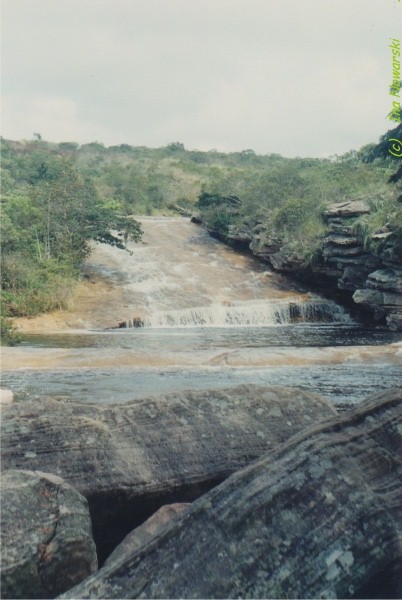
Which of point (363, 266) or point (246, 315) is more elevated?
point (363, 266)

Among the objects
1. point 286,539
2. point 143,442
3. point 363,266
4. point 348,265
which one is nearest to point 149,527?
point 143,442

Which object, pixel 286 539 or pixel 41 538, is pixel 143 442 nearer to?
pixel 41 538

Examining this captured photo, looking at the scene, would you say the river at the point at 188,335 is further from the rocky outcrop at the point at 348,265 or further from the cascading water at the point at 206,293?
the rocky outcrop at the point at 348,265

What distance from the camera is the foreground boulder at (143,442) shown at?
412cm

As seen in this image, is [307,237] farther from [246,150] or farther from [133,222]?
[246,150]

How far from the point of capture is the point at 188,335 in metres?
19.8

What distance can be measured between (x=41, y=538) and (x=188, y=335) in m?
16.8

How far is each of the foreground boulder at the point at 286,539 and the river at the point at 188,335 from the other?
22.4 feet

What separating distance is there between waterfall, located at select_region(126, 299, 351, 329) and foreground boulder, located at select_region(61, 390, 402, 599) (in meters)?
20.1

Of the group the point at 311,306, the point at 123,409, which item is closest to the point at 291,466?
the point at 123,409

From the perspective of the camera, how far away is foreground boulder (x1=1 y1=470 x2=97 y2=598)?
301 centimetres

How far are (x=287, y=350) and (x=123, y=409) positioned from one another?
36.9 feet

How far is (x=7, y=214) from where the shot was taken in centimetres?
2784

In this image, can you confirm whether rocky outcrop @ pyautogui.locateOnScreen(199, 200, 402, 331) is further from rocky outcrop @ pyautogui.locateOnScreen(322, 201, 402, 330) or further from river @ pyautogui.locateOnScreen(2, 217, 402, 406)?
river @ pyautogui.locateOnScreen(2, 217, 402, 406)
